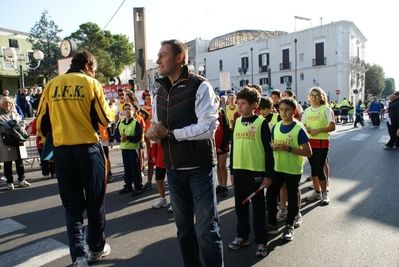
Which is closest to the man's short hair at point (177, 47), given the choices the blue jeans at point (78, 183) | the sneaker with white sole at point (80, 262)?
the blue jeans at point (78, 183)

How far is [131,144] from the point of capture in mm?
6383

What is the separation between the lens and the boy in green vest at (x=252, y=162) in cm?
364

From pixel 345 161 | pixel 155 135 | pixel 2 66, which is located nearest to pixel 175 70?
pixel 155 135

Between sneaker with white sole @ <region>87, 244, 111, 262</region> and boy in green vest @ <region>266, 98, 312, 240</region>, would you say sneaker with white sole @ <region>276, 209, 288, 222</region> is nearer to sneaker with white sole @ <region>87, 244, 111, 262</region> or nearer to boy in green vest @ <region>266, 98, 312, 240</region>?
boy in green vest @ <region>266, 98, 312, 240</region>

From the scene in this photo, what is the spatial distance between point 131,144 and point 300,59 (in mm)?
43889

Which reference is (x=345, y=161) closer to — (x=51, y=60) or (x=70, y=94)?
(x=70, y=94)

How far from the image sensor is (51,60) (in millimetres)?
31016

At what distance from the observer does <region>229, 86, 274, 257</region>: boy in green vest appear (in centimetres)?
364

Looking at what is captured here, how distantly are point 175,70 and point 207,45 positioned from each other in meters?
61.2

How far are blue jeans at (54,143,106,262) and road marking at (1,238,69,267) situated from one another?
26.2 inches

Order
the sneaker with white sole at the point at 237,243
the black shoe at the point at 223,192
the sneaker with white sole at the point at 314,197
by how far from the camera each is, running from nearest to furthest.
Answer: the sneaker with white sole at the point at 237,243 → the sneaker with white sole at the point at 314,197 → the black shoe at the point at 223,192

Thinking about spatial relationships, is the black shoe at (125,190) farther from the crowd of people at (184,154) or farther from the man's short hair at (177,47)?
the man's short hair at (177,47)

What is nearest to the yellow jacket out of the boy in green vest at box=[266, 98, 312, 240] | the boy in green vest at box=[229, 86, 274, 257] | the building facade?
the boy in green vest at box=[229, 86, 274, 257]

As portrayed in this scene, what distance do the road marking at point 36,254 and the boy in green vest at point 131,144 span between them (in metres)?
2.28
